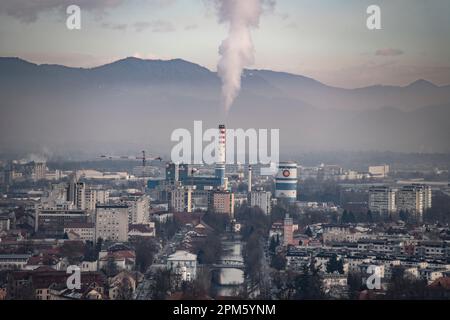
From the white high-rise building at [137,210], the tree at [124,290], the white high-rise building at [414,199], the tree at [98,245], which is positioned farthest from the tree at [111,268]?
the white high-rise building at [414,199]

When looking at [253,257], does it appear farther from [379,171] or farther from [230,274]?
[379,171]

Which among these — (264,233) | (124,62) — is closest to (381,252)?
(264,233)

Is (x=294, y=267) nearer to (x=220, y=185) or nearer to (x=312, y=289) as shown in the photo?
(x=312, y=289)

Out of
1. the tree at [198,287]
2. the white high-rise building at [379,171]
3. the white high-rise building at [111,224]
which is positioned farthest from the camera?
the white high-rise building at [379,171]

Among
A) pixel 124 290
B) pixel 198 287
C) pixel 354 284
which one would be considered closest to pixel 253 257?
pixel 354 284

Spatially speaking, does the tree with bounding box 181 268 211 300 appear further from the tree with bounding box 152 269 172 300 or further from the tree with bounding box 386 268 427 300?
the tree with bounding box 386 268 427 300

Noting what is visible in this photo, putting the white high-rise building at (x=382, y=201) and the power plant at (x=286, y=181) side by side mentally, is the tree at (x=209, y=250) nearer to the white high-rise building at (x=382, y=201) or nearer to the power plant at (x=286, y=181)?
the white high-rise building at (x=382, y=201)
